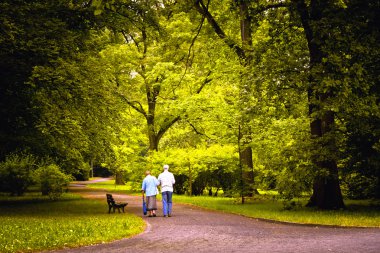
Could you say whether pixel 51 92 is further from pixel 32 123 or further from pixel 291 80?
pixel 291 80

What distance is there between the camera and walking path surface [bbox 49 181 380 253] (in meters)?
9.30

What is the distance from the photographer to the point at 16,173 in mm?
33188

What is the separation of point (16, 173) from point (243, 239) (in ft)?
87.2

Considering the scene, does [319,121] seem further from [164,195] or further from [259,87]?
[164,195]

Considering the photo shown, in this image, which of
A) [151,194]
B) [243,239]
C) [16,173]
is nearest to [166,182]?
[151,194]

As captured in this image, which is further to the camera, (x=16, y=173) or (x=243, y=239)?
(x=16, y=173)

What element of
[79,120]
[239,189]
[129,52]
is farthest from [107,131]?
[129,52]

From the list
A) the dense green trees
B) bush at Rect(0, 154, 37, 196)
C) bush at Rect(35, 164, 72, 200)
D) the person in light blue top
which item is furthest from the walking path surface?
bush at Rect(0, 154, 37, 196)

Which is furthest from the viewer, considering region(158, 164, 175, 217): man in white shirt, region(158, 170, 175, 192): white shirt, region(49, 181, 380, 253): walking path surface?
region(158, 170, 175, 192): white shirt

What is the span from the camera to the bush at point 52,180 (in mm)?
28859

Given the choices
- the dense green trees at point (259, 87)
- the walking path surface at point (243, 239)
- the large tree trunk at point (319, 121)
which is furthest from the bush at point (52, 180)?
the large tree trunk at point (319, 121)

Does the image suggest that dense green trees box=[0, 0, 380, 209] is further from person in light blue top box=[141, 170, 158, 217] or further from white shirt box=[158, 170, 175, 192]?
white shirt box=[158, 170, 175, 192]

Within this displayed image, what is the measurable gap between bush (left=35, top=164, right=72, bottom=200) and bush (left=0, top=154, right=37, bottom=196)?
2427 millimetres

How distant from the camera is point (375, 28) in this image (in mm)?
14398
